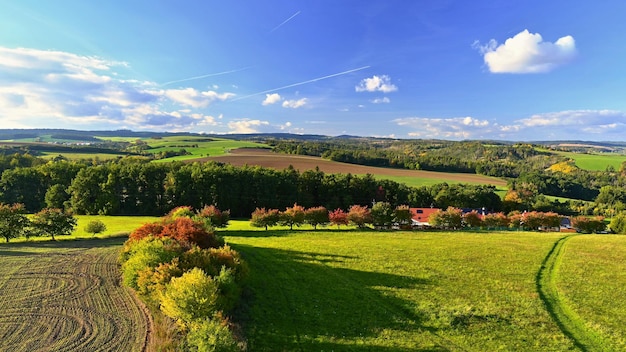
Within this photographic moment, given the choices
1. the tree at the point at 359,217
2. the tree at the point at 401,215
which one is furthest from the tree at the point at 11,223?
the tree at the point at 401,215

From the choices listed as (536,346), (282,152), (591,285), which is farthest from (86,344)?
(282,152)

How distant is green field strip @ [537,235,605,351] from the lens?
1884 centimetres

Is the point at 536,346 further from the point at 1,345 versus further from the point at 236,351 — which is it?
the point at 1,345

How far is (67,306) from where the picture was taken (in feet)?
74.1

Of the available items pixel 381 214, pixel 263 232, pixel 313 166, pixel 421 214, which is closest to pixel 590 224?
pixel 421 214

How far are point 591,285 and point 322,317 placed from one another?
77.8 ft

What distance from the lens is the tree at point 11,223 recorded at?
43.8m

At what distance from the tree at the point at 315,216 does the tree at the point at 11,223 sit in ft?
132

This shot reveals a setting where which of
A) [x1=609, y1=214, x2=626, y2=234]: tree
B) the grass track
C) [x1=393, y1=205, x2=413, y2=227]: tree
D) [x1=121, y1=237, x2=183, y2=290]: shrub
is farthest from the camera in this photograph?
[x1=609, y1=214, x2=626, y2=234]: tree

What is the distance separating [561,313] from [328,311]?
15.5 m

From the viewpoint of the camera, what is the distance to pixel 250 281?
27875 millimetres

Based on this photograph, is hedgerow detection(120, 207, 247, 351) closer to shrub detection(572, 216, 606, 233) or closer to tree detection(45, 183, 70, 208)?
tree detection(45, 183, 70, 208)

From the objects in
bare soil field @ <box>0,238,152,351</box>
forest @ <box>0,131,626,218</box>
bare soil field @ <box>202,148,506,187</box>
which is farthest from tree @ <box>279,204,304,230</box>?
bare soil field @ <box>202,148,506,187</box>

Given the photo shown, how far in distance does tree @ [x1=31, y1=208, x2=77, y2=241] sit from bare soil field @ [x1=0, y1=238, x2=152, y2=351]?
11.0 metres
